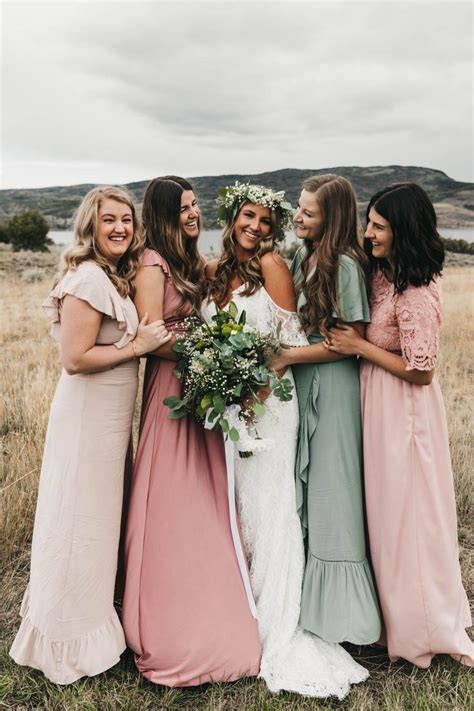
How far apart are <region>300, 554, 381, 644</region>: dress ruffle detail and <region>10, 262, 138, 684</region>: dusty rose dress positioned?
1.18 metres

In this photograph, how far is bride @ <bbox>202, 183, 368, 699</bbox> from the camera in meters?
3.86

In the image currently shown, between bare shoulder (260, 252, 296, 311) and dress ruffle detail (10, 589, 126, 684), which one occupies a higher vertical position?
bare shoulder (260, 252, 296, 311)

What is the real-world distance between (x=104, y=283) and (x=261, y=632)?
7.59 ft

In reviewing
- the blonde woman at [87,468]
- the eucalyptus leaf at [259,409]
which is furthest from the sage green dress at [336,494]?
the blonde woman at [87,468]

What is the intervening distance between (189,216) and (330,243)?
92 cm

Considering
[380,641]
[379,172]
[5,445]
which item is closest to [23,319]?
[5,445]

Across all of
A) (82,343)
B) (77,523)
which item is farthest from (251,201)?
(77,523)

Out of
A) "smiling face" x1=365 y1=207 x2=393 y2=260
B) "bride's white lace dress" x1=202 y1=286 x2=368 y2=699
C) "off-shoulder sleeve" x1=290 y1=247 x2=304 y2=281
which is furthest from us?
"off-shoulder sleeve" x1=290 y1=247 x2=304 y2=281

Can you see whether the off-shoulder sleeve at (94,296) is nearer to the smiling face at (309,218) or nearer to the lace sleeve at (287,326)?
the lace sleeve at (287,326)

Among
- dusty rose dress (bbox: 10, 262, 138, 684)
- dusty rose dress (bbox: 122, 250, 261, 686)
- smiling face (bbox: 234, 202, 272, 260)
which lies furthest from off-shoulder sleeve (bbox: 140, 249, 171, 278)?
smiling face (bbox: 234, 202, 272, 260)

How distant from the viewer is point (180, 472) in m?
3.83

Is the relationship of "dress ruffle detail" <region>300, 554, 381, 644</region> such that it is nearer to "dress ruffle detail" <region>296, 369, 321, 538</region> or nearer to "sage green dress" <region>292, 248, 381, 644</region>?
"sage green dress" <region>292, 248, 381, 644</region>

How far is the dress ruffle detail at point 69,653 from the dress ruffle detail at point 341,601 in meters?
1.16

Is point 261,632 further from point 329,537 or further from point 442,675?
point 442,675
